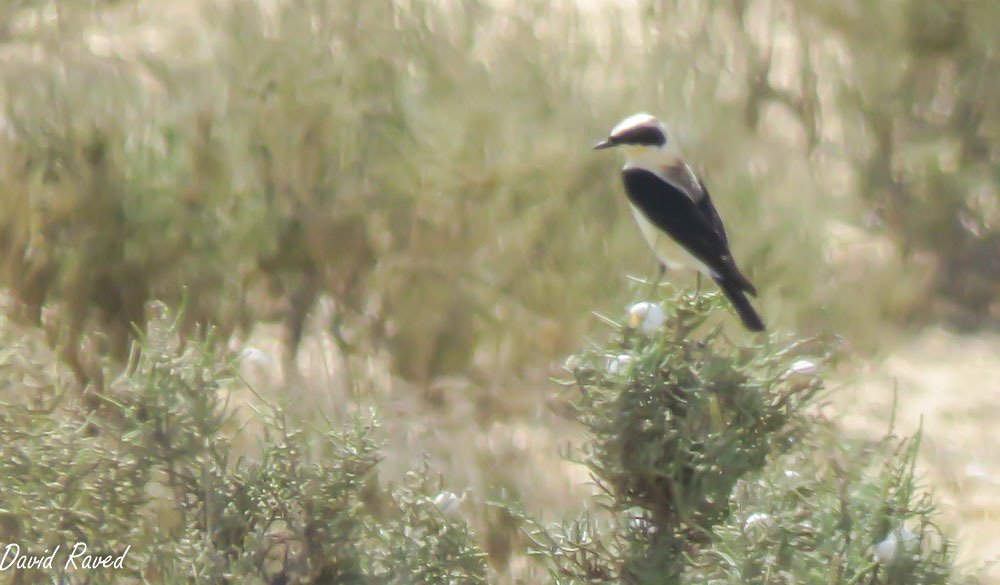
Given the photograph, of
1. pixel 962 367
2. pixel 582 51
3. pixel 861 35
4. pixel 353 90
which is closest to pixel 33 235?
pixel 353 90

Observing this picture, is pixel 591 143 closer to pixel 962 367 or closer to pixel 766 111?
pixel 962 367

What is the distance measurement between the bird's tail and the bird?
27 millimetres

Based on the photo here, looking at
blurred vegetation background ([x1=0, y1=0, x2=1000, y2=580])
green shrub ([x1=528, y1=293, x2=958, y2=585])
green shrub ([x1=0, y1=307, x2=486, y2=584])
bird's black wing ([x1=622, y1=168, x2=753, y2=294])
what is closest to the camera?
green shrub ([x1=528, y1=293, x2=958, y2=585])

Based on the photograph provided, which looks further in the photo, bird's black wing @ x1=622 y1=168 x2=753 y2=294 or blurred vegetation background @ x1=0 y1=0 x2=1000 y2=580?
blurred vegetation background @ x1=0 y1=0 x2=1000 y2=580

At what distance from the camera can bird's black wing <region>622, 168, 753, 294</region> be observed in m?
3.19

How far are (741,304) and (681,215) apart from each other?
0.35 m

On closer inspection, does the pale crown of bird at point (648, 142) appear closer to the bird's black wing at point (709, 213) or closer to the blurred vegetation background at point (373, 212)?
the bird's black wing at point (709, 213)

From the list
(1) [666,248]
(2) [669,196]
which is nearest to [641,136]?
(2) [669,196]

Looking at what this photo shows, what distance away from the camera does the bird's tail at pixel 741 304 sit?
2.93 meters

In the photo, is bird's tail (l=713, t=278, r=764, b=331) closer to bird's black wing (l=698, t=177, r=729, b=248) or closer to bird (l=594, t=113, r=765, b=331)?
bird (l=594, t=113, r=765, b=331)

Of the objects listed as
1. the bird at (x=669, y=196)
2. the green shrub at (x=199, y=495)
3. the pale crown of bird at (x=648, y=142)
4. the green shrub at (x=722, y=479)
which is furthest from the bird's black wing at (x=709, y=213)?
the green shrub at (x=199, y=495)

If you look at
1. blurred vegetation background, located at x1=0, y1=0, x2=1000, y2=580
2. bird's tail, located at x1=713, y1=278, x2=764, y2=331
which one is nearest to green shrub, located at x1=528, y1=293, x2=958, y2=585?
bird's tail, located at x1=713, y1=278, x2=764, y2=331

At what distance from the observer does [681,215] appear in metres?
3.23

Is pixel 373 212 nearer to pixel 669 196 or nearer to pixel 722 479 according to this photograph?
pixel 669 196
